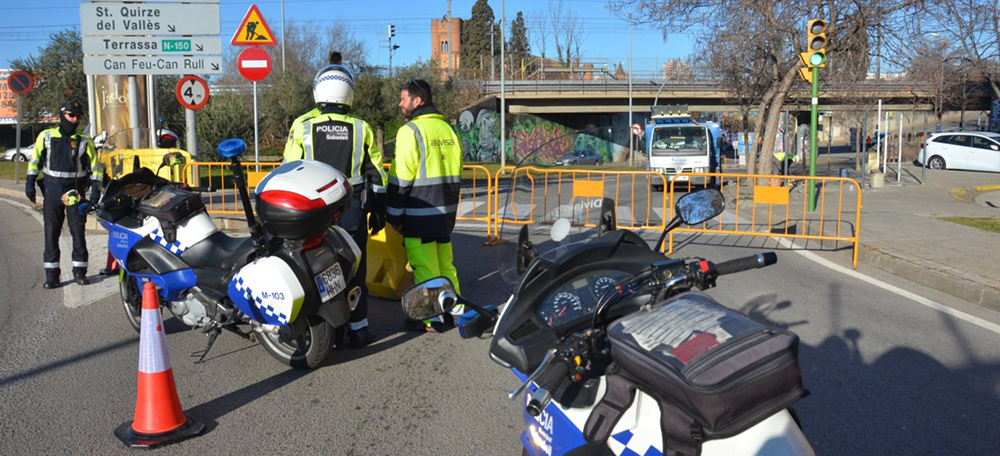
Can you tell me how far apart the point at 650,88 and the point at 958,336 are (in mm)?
49328

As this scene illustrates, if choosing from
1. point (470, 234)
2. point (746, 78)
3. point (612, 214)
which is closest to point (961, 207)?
point (746, 78)

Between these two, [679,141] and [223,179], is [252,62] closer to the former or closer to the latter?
[223,179]

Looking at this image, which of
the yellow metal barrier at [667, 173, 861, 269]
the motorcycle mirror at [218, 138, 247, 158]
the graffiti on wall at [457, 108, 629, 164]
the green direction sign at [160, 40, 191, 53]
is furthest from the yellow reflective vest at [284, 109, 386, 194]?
the graffiti on wall at [457, 108, 629, 164]

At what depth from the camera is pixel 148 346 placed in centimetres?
434

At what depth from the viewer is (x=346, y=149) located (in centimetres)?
601

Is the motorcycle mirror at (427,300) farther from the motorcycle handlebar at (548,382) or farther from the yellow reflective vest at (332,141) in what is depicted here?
the yellow reflective vest at (332,141)

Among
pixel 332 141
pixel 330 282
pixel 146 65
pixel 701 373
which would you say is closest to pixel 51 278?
pixel 332 141

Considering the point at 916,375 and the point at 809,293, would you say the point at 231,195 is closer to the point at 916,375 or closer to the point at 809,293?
the point at 809,293

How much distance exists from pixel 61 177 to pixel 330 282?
4.65m

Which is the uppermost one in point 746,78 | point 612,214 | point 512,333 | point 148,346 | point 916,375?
point 746,78

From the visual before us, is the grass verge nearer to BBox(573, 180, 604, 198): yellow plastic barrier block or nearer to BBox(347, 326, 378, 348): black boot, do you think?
BBox(573, 180, 604, 198): yellow plastic barrier block

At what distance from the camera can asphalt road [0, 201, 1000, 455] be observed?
422 cm

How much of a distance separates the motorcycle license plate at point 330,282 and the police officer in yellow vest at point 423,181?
1.22 meters

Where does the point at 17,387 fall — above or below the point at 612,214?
below
